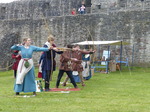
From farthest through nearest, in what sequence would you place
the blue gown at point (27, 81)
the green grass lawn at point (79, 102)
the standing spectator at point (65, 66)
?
the standing spectator at point (65, 66), the blue gown at point (27, 81), the green grass lawn at point (79, 102)

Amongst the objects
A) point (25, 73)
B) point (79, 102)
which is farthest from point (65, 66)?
point (79, 102)

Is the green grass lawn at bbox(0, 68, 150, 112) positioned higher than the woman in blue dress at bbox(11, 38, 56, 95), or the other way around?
the woman in blue dress at bbox(11, 38, 56, 95)

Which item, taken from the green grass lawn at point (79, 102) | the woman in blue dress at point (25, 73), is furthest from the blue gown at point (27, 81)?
the green grass lawn at point (79, 102)

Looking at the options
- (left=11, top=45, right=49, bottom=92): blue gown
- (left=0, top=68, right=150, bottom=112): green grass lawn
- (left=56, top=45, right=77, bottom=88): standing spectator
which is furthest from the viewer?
(left=56, top=45, right=77, bottom=88): standing spectator

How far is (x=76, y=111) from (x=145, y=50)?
11.9 metres

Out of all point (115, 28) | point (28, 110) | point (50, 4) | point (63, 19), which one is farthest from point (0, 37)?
point (28, 110)

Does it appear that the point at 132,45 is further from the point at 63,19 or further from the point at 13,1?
the point at 13,1

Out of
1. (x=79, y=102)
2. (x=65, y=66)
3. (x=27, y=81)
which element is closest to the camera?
(x=79, y=102)

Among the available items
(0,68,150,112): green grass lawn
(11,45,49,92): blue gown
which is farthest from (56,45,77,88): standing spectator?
(11,45,49,92): blue gown

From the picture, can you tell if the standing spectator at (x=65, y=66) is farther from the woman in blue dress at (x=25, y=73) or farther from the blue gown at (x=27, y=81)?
the blue gown at (x=27, y=81)

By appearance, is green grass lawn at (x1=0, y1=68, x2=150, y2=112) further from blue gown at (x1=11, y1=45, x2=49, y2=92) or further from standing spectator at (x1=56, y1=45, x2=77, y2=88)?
standing spectator at (x1=56, y1=45, x2=77, y2=88)

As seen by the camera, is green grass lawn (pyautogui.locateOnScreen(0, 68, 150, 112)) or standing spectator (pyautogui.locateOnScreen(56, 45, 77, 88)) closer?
green grass lawn (pyautogui.locateOnScreen(0, 68, 150, 112))

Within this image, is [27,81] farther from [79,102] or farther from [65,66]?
[65,66]

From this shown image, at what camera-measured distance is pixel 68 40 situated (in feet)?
65.3
